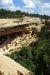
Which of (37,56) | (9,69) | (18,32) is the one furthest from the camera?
(18,32)

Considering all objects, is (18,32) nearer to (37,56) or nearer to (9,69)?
(37,56)

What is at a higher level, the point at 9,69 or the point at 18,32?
the point at 9,69

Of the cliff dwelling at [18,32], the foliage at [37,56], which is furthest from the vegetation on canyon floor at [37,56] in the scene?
the cliff dwelling at [18,32]

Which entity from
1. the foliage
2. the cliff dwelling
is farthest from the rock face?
the cliff dwelling

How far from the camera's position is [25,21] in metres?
34.8

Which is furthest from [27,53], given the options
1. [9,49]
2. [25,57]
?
[9,49]

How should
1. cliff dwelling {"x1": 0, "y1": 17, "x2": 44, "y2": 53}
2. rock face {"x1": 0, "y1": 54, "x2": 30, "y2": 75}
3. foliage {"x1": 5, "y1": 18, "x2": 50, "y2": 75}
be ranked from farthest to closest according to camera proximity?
cliff dwelling {"x1": 0, "y1": 17, "x2": 44, "y2": 53}, foliage {"x1": 5, "y1": 18, "x2": 50, "y2": 75}, rock face {"x1": 0, "y1": 54, "x2": 30, "y2": 75}

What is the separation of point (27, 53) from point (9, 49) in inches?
165

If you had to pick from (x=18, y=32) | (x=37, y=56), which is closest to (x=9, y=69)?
(x=37, y=56)

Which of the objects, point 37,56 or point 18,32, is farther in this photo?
point 18,32

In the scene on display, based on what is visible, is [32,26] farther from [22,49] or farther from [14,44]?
[22,49]

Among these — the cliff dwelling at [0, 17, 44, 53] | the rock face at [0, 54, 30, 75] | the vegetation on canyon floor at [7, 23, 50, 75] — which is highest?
the rock face at [0, 54, 30, 75]

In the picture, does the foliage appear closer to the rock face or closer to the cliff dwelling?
the cliff dwelling

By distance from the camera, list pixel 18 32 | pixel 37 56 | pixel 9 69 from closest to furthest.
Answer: pixel 9 69, pixel 37 56, pixel 18 32
